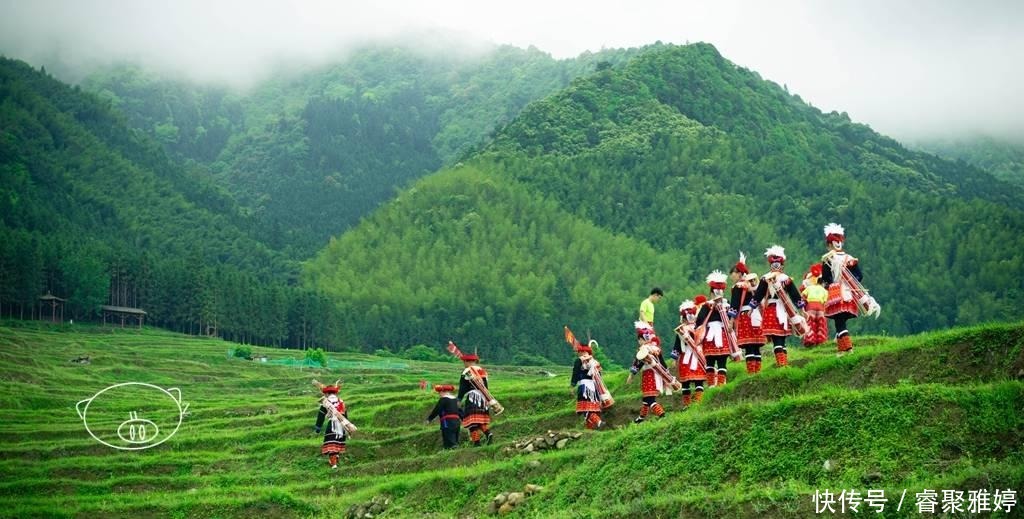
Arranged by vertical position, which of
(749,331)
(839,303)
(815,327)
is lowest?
(749,331)

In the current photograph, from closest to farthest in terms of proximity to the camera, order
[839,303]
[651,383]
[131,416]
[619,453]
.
→ [619,453]
[839,303]
[651,383]
[131,416]

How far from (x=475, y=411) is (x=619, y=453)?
9.20 metres

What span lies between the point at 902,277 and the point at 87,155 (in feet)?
394

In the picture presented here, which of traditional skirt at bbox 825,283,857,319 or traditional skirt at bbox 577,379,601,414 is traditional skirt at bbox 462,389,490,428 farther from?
Answer: traditional skirt at bbox 825,283,857,319

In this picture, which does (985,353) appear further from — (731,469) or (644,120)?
(644,120)

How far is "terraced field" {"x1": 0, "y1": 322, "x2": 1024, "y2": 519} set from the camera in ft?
58.0

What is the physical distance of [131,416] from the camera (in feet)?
155

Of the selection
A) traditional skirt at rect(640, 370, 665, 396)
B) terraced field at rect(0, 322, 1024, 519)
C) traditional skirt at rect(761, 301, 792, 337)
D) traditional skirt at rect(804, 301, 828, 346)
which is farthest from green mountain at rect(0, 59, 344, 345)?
traditional skirt at rect(761, 301, 792, 337)

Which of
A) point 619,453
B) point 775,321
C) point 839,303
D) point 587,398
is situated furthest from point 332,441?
point 839,303

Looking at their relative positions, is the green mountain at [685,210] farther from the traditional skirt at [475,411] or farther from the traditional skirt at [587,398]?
the traditional skirt at [587,398]

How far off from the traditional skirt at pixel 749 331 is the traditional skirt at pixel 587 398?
427 centimetres

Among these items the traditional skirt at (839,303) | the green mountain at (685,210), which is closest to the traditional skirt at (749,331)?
the traditional skirt at (839,303)

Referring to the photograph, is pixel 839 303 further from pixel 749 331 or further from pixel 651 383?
pixel 651 383

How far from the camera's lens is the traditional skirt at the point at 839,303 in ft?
84.5
